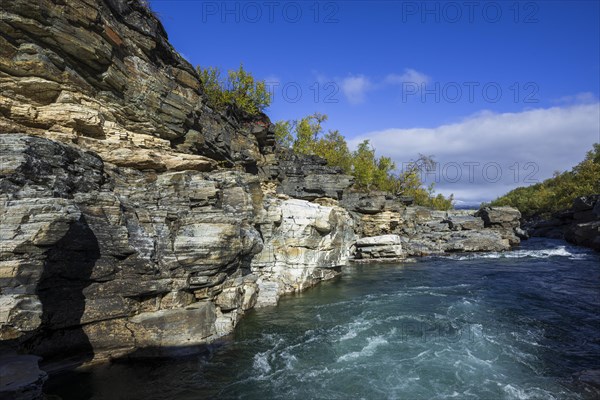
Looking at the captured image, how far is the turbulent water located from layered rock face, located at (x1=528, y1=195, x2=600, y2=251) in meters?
23.8

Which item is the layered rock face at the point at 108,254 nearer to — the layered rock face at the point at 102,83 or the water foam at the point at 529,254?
the layered rock face at the point at 102,83

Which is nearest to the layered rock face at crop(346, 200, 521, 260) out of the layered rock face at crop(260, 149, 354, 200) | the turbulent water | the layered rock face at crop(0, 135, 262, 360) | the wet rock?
the layered rock face at crop(260, 149, 354, 200)

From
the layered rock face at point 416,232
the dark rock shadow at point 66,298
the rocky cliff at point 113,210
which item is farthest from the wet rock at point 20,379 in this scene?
the layered rock face at point 416,232

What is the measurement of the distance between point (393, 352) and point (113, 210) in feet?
42.4

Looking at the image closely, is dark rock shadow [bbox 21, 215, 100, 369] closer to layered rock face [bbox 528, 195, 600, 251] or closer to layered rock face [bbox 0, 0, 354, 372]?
layered rock face [bbox 0, 0, 354, 372]

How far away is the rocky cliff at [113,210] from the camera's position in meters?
9.58

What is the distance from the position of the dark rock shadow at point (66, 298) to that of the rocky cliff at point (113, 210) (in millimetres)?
37

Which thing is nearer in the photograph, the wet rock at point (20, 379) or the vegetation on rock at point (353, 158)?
the wet rock at point (20, 379)

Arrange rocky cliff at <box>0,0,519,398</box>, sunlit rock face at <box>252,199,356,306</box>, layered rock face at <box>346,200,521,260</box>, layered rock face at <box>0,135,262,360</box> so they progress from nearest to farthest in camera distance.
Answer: layered rock face at <box>0,135,262,360</box>
rocky cliff at <box>0,0,519,398</box>
sunlit rock face at <box>252,199,356,306</box>
layered rock face at <box>346,200,521,260</box>

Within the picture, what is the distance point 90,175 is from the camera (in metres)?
12.7

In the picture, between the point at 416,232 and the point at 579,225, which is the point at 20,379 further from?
the point at 579,225

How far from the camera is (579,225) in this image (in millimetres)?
41812

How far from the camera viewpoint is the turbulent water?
989 centimetres

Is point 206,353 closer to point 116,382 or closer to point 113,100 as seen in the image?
point 116,382
